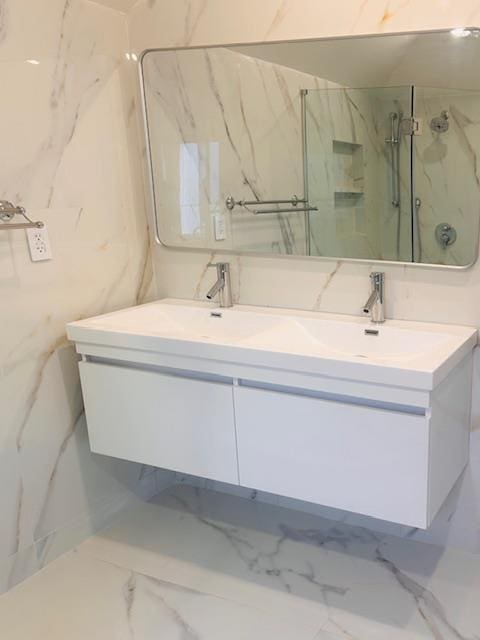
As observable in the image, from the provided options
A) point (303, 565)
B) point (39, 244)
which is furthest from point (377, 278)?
point (39, 244)

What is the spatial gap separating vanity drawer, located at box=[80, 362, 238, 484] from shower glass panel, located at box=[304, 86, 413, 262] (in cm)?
65

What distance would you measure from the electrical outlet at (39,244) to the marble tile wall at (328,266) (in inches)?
21.1

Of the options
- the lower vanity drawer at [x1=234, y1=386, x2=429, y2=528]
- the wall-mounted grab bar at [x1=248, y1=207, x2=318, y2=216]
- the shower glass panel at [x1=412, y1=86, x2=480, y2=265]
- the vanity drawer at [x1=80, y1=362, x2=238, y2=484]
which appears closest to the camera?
the lower vanity drawer at [x1=234, y1=386, x2=429, y2=528]

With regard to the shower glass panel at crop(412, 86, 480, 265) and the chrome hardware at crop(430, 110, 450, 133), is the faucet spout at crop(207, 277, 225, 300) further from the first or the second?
the chrome hardware at crop(430, 110, 450, 133)

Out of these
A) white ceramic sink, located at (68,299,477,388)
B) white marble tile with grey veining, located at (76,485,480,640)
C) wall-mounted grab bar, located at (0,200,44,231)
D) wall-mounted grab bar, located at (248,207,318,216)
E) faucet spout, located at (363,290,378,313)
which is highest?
wall-mounted grab bar, located at (0,200,44,231)

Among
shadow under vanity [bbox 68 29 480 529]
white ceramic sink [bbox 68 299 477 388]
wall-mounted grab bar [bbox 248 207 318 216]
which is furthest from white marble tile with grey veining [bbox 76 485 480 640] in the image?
wall-mounted grab bar [bbox 248 207 318 216]

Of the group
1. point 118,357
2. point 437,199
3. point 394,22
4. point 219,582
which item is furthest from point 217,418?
point 394,22

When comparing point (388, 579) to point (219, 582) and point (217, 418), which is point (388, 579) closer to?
point (219, 582)

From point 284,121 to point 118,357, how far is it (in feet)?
3.15

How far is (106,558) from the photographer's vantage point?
2.14 meters

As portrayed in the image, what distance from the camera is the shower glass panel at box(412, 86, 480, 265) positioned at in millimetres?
1729

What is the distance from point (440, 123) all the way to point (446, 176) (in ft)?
0.50

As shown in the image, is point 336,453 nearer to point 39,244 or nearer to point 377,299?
point 377,299

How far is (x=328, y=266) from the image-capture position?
2049mm
